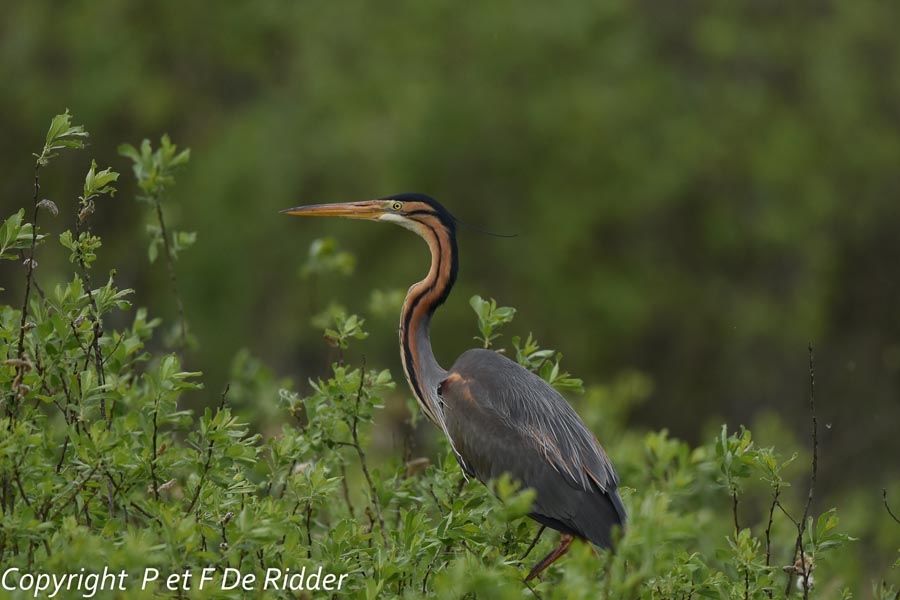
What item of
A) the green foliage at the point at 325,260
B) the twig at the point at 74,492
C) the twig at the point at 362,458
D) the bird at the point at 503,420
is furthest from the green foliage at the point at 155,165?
the twig at the point at 74,492

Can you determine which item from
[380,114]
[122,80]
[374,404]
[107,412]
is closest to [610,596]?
[374,404]

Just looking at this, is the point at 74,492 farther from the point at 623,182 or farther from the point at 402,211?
the point at 623,182

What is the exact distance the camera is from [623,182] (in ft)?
77.2

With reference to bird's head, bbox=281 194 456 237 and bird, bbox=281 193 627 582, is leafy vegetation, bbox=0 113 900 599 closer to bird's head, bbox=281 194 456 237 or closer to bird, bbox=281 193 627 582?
bird, bbox=281 193 627 582

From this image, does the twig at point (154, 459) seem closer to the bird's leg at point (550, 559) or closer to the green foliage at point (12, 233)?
the green foliage at point (12, 233)

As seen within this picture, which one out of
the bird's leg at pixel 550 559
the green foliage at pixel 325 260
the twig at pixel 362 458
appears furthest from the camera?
the green foliage at pixel 325 260

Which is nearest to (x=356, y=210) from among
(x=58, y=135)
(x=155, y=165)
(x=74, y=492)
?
(x=155, y=165)

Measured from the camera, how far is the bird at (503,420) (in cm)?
586

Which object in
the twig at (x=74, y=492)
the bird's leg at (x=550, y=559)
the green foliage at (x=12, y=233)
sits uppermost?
the green foliage at (x=12, y=233)

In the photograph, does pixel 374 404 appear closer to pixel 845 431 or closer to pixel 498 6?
pixel 845 431

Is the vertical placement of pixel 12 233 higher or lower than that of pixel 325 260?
higher

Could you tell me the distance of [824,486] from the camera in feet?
60.3

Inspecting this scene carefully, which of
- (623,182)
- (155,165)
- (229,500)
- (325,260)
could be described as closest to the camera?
(229,500)

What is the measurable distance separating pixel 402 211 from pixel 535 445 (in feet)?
5.13
